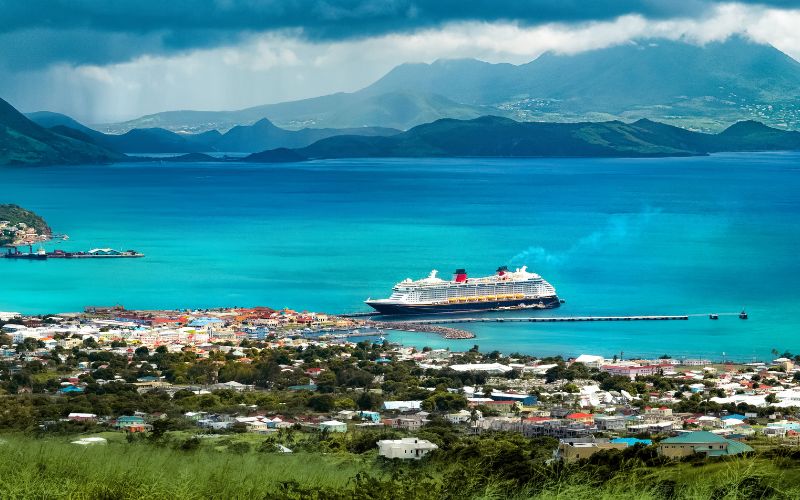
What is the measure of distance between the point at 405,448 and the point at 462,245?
121 ft

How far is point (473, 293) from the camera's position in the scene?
37.7m

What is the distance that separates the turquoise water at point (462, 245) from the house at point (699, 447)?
14.7 meters

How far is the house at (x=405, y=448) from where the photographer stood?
1343 cm

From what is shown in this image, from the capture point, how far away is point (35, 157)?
12244 cm

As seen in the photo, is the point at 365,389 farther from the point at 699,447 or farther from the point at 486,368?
the point at 699,447

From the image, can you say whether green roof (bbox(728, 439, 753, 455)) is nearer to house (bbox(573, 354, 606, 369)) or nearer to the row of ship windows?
house (bbox(573, 354, 606, 369))

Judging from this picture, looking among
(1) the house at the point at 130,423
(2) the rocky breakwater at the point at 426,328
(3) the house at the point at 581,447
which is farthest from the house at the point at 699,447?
(2) the rocky breakwater at the point at 426,328

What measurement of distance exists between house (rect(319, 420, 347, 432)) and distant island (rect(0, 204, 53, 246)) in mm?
36970

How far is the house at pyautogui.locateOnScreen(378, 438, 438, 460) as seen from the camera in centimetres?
1343

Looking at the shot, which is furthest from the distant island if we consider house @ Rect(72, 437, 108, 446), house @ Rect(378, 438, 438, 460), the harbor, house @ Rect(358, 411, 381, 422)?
house @ Rect(378, 438, 438, 460)

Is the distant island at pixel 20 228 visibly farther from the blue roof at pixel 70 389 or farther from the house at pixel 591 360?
the blue roof at pixel 70 389

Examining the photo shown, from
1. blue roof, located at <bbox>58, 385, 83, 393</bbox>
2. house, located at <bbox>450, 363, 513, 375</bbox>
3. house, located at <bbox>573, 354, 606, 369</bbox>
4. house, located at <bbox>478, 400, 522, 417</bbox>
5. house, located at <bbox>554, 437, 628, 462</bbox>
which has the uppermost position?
house, located at <bbox>554, 437, 628, 462</bbox>

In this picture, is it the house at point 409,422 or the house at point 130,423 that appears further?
the house at point 409,422

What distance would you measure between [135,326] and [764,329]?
13.3 m
